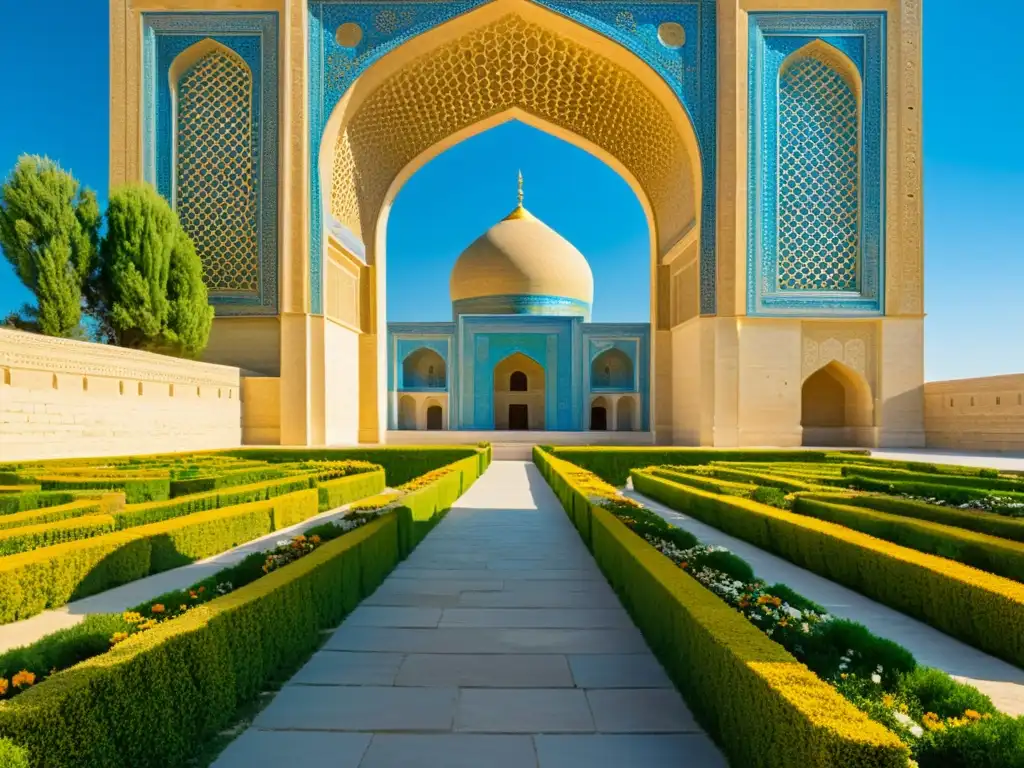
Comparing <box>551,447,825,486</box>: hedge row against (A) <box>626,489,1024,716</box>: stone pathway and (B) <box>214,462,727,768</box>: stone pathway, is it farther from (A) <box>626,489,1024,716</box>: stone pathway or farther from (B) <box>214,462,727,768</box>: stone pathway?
(B) <box>214,462,727,768</box>: stone pathway

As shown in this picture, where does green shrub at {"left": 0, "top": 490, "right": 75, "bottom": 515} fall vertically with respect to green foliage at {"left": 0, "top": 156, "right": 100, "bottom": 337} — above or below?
below

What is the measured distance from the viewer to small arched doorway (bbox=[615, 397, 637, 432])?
77.6 ft

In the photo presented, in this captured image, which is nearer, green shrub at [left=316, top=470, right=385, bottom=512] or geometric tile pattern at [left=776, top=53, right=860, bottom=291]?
green shrub at [left=316, top=470, right=385, bottom=512]

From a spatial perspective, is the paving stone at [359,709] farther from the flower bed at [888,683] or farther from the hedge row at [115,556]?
the hedge row at [115,556]

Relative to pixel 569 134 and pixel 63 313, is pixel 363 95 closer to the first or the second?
pixel 569 134

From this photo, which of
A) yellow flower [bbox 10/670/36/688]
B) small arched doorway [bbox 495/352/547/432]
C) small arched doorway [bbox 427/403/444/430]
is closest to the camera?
yellow flower [bbox 10/670/36/688]

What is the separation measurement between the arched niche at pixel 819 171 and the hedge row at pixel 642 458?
4558mm

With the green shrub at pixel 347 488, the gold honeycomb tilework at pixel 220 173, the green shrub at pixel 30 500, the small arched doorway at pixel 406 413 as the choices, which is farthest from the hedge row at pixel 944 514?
the small arched doorway at pixel 406 413

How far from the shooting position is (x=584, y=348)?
909 inches

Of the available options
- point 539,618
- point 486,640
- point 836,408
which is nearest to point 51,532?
point 486,640

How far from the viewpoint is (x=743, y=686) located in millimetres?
1795

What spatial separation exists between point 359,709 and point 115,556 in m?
2.10

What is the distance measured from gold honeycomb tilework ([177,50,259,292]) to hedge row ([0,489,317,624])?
9832 millimetres

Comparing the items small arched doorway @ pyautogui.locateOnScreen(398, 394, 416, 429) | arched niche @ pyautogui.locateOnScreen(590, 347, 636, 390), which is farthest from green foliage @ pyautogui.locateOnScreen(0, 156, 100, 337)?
arched niche @ pyautogui.locateOnScreen(590, 347, 636, 390)
